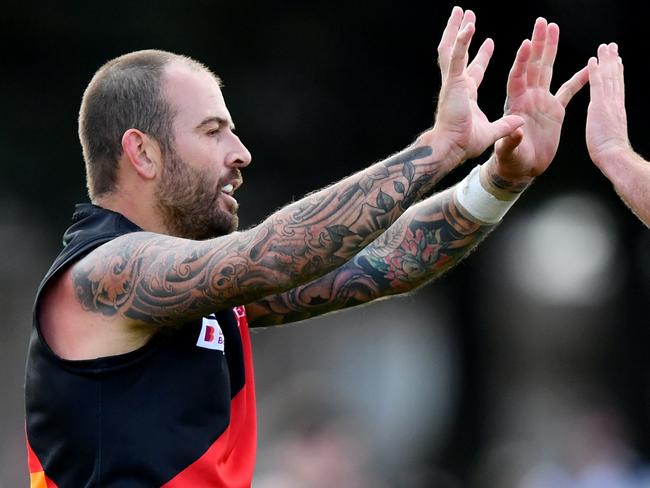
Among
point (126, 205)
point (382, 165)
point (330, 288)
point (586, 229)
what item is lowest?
point (586, 229)

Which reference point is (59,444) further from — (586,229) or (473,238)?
(586,229)

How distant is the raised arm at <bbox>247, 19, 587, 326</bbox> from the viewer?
393 centimetres

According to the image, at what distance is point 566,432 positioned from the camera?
9305 mm

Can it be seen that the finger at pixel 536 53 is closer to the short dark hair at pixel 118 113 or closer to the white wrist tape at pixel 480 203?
the white wrist tape at pixel 480 203

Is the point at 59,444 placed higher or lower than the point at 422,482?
higher

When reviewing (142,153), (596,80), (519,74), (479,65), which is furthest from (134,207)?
(596,80)

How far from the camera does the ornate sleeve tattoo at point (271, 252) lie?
3.29m

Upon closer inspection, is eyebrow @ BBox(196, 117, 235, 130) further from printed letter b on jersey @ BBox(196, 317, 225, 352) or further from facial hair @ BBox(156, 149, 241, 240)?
printed letter b on jersey @ BBox(196, 317, 225, 352)

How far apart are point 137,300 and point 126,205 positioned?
0.51 metres

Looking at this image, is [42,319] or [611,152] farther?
[611,152]

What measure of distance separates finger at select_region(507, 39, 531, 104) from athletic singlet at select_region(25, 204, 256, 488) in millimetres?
1269

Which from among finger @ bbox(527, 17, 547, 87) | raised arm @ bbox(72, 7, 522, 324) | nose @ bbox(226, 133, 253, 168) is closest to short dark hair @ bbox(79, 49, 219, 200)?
nose @ bbox(226, 133, 253, 168)

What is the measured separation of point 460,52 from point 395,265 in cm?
98

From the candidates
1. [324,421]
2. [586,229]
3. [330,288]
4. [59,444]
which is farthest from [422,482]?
[59,444]
